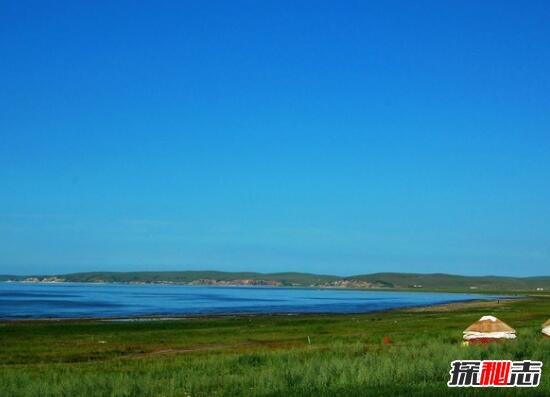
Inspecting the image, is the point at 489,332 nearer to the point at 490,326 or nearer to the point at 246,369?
the point at 490,326

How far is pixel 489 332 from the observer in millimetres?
28484

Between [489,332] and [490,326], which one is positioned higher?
[490,326]

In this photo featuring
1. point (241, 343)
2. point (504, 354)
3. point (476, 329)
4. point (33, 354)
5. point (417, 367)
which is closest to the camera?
point (417, 367)

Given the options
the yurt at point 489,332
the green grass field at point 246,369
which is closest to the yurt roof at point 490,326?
the yurt at point 489,332

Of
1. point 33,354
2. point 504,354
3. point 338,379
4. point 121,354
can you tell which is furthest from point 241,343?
point 338,379

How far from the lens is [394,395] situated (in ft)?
45.8

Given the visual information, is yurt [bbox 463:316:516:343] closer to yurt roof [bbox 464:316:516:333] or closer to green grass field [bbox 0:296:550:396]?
yurt roof [bbox 464:316:516:333]

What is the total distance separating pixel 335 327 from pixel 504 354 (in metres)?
Result: 33.3

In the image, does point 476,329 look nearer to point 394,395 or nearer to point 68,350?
point 394,395

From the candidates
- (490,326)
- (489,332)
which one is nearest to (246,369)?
(489,332)

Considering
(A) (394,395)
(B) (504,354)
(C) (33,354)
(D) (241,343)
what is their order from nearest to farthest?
(A) (394,395) → (B) (504,354) → (C) (33,354) → (D) (241,343)

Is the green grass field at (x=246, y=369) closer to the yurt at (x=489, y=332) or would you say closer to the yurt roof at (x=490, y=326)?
the yurt at (x=489, y=332)

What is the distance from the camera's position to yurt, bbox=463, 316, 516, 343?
28.2 m

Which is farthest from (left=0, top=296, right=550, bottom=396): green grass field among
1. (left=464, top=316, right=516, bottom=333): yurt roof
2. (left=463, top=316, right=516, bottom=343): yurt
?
(left=464, top=316, right=516, bottom=333): yurt roof
